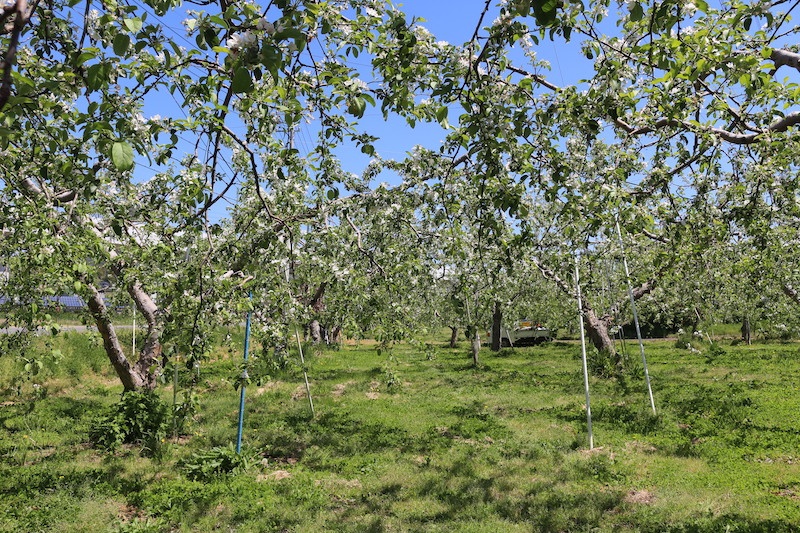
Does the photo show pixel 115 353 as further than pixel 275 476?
Yes

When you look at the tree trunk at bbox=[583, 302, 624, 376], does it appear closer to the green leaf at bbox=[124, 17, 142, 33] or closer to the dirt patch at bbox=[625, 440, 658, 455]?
the dirt patch at bbox=[625, 440, 658, 455]

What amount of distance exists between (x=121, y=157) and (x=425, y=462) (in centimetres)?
668

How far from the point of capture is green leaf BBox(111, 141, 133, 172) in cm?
163

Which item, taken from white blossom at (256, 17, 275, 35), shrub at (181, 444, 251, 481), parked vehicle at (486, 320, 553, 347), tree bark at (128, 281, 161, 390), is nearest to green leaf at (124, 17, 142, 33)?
white blossom at (256, 17, 275, 35)

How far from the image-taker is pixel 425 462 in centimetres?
743

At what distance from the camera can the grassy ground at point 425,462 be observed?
217 inches

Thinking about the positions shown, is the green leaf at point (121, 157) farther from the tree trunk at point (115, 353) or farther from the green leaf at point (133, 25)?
the tree trunk at point (115, 353)

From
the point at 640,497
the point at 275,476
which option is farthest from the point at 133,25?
the point at 640,497

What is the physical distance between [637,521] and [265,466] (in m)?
4.71

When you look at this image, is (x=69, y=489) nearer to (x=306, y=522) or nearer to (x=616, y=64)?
(x=306, y=522)

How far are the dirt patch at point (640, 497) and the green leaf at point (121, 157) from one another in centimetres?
617

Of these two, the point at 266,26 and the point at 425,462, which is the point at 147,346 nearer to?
the point at 425,462

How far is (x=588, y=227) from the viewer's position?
4250mm

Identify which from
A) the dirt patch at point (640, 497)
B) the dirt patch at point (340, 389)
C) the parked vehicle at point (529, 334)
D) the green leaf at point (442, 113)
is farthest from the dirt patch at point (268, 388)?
the parked vehicle at point (529, 334)
